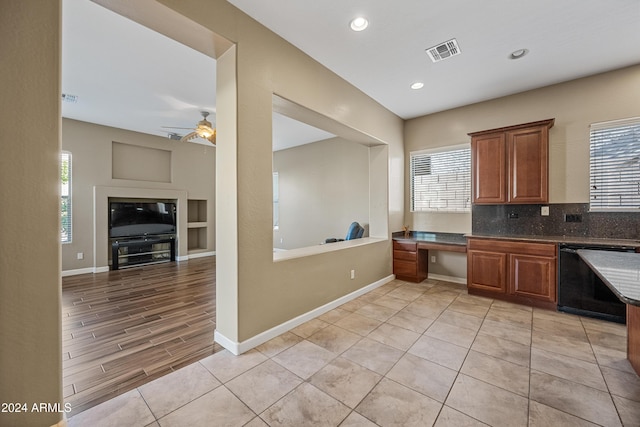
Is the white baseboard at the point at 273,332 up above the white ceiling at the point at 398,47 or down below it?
below

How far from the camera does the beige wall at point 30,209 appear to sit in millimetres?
1281

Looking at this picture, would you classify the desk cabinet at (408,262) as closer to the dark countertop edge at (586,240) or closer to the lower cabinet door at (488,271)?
the lower cabinet door at (488,271)

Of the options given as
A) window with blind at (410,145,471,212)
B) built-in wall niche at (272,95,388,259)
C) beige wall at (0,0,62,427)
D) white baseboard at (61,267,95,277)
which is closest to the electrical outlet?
window with blind at (410,145,471,212)

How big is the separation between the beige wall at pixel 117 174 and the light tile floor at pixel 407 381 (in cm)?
503

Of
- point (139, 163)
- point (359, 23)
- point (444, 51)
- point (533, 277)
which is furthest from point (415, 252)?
point (139, 163)

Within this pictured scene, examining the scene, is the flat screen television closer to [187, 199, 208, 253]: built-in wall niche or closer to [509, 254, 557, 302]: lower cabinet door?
[187, 199, 208, 253]: built-in wall niche

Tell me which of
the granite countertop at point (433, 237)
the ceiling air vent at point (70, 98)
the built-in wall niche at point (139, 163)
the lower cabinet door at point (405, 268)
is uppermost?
the ceiling air vent at point (70, 98)

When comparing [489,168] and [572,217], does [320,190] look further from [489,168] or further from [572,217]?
[572,217]

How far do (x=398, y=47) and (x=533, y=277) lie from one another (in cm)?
333

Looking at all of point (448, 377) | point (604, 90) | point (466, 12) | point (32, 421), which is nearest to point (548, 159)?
point (604, 90)

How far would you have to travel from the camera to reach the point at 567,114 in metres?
3.54

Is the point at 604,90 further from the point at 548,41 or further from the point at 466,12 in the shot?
the point at 466,12

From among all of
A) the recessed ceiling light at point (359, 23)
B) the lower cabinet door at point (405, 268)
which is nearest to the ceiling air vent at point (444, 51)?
the recessed ceiling light at point (359, 23)

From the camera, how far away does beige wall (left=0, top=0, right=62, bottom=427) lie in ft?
4.20
